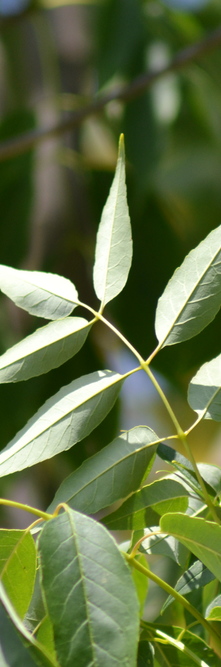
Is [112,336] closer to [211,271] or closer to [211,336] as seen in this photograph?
[211,336]

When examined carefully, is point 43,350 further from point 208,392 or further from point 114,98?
point 114,98

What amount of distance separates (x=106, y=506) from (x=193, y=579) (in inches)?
1.7

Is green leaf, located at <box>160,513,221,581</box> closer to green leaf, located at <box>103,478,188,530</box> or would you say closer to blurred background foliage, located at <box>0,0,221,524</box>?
green leaf, located at <box>103,478,188,530</box>

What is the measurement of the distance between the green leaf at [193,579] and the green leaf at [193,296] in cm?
7

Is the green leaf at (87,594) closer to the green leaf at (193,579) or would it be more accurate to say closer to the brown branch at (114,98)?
the green leaf at (193,579)

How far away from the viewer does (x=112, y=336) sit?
0.98m

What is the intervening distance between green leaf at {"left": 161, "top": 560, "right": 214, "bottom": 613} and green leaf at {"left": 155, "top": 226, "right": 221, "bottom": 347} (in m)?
0.07

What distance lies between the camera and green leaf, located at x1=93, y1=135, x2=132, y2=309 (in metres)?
0.26

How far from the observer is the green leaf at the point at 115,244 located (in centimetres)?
26

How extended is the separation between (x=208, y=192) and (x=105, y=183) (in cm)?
12

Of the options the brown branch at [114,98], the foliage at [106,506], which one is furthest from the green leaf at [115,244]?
the brown branch at [114,98]

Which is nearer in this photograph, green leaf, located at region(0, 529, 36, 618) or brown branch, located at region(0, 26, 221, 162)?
green leaf, located at region(0, 529, 36, 618)

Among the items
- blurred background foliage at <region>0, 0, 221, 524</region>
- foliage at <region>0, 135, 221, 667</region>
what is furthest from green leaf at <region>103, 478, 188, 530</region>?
blurred background foliage at <region>0, 0, 221, 524</region>

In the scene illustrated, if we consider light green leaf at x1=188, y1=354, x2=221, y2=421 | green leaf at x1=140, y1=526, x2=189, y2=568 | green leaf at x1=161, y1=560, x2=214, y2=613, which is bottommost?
green leaf at x1=161, y1=560, x2=214, y2=613
